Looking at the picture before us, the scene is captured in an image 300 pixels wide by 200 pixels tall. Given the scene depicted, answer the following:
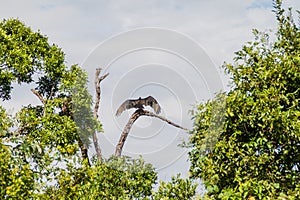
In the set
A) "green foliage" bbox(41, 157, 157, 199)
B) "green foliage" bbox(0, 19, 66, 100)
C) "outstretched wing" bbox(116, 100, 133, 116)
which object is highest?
"green foliage" bbox(0, 19, 66, 100)

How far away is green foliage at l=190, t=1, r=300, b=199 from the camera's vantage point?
8.88 metres

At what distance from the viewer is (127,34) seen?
38.4ft

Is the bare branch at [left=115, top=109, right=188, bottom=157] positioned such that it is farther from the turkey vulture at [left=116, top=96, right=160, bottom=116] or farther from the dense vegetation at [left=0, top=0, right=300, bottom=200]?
the dense vegetation at [left=0, top=0, right=300, bottom=200]

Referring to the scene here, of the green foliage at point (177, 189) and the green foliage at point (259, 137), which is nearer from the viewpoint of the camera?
the green foliage at point (259, 137)

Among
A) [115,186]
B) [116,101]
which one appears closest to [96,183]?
[115,186]

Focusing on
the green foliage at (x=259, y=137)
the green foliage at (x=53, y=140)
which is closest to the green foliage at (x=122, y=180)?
the green foliage at (x=53, y=140)

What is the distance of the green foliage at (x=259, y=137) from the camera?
29.1 feet

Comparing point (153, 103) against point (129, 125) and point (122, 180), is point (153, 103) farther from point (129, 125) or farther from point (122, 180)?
point (122, 180)

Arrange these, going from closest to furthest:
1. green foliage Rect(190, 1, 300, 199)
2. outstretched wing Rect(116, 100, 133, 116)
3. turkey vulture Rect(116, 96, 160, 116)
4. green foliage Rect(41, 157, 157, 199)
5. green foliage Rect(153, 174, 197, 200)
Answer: green foliage Rect(190, 1, 300, 199) → green foliage Rect(153, 174, 197, 200) → green foliage Rect(41, 157, 157, 199) → outstretched wing Rect(116, 100, 133, 116) → turkey vulture Rect(116, 96, 160, 116)

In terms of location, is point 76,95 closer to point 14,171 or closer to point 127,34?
point 127,34

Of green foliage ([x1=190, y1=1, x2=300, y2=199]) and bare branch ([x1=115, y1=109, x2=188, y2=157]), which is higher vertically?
bare branch ([x1=115, y1=109, x2=188, y2=157])

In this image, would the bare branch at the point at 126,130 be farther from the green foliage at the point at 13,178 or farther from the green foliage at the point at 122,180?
the green foliage at the point at 13,178

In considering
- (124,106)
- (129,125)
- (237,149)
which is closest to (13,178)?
(237,149)

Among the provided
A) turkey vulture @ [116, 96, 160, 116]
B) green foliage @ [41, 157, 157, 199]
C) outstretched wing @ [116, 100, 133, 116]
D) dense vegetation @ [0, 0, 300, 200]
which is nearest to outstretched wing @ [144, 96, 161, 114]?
turkey vulture @ [116, 96, 160, 116]
